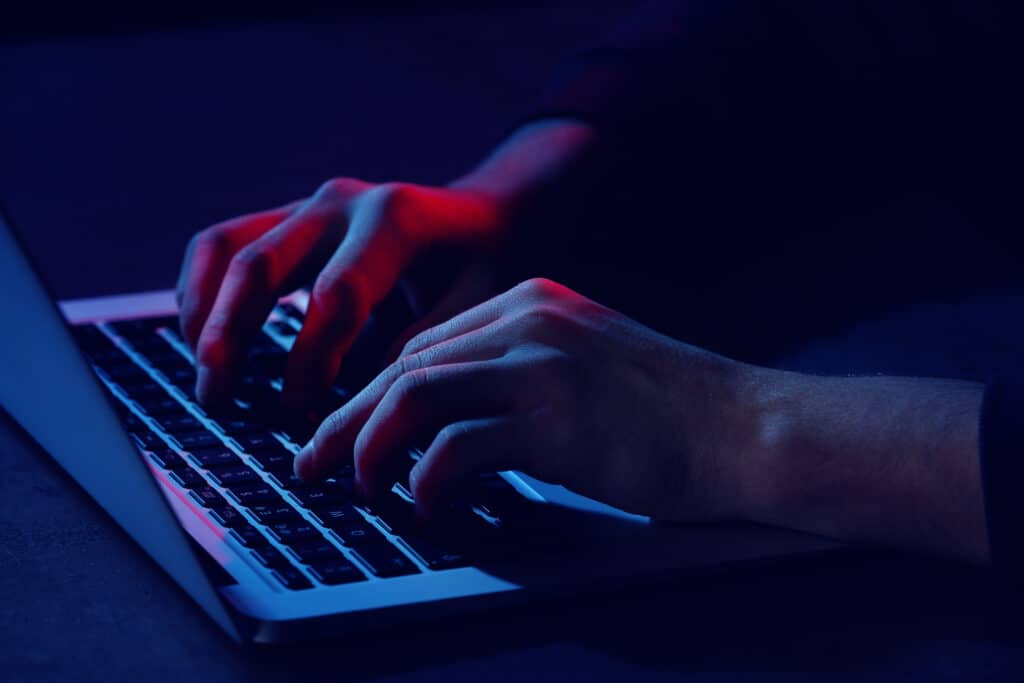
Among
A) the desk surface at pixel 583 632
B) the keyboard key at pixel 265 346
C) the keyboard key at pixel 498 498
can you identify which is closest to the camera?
the desk surface at pixel 583 632

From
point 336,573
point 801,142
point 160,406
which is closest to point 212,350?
point 160,406

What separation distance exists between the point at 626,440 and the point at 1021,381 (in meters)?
0.21

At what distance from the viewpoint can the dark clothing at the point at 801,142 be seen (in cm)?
100

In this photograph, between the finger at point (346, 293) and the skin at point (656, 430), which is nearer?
the skin at point (656, 430)

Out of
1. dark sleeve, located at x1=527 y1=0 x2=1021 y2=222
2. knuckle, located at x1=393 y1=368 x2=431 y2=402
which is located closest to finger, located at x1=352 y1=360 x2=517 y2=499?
knuckle, located at x1=393 y1=368 x2=431 y2=402

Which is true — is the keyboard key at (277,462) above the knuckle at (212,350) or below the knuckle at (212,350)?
below

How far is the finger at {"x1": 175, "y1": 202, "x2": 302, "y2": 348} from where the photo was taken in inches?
32.6

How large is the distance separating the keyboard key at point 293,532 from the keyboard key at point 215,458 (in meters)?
0.09

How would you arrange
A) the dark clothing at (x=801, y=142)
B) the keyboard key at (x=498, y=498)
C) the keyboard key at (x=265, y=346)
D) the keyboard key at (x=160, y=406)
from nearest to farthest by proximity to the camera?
the keyboard key at (x=498, y=498)
the keyboard key at (x=160, y=406)
the keyboard key at (x=265, y=346)
the dark clothing at (x=801, y=142)

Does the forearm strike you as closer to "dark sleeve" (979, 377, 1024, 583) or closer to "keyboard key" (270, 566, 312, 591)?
"dark sleeve" (979, 377, 1024, 583)

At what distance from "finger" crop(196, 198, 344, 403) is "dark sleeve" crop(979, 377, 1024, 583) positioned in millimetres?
437

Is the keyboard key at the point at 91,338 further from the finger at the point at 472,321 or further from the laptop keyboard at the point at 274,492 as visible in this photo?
the finger at the point at 472,321

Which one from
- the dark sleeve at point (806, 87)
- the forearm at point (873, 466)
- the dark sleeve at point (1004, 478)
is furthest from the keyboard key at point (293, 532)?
the dark sleeve at point (806, 87)

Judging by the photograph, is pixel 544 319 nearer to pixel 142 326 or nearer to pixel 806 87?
pixel 142 326
